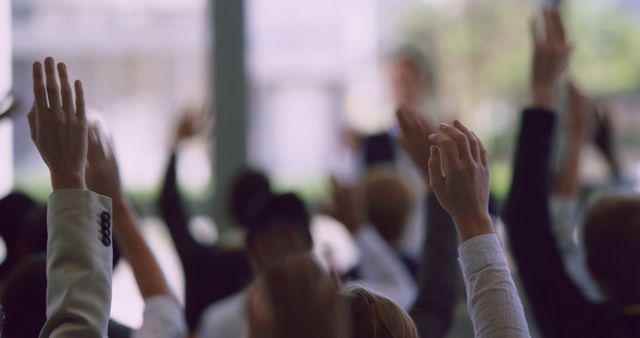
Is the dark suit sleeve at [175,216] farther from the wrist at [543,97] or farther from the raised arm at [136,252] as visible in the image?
the wrist at [543,97]

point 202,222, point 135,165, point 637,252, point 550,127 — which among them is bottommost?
point 202,222

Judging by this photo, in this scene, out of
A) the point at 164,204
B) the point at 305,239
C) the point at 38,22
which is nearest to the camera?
the point at 305,239

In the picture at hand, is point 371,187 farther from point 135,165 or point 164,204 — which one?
point 135,165

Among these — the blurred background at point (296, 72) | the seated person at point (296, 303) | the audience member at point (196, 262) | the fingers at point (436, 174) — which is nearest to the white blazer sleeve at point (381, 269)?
the audience member at point (196, 262)

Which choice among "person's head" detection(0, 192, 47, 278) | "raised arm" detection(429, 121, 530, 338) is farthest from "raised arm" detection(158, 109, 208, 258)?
"raised arm" detection(429, 121, 530, 338)

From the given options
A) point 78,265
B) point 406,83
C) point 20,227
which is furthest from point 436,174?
point 406,83

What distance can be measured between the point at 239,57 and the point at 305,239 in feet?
12.4

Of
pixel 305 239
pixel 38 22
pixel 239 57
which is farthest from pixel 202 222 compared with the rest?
pixel 305 239

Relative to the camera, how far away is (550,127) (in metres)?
1.98

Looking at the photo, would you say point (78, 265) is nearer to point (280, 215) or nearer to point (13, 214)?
point (280, 215)

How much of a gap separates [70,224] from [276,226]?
739mm

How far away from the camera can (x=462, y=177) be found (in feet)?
4.33

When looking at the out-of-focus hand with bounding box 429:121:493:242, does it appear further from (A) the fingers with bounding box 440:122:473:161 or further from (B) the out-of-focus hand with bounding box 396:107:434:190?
(B) the out-of-focus hand with bounding box 396:107:434:190

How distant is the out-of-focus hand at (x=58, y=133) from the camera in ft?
4.26
